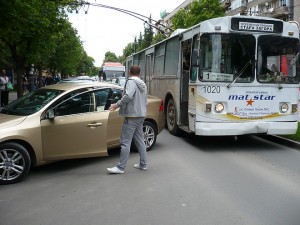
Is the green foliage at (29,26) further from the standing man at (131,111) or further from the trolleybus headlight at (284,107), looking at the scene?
the trolleybus headlight at (284,107)

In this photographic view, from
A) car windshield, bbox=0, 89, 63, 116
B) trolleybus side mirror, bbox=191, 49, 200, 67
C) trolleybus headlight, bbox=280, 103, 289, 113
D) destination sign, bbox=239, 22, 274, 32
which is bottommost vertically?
trolleybus headlight, bbox=280, 103, 289, 113

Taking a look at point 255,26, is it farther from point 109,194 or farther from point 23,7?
point 23,7

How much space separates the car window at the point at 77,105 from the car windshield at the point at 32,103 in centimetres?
25

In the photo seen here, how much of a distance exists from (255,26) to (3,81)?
473 inches

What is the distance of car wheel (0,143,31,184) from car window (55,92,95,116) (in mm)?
893

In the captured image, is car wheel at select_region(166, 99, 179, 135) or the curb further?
car wheel at select_region(166, 99, 179, 135)

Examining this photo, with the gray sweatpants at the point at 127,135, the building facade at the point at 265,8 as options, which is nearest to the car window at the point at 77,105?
the gray sweatpants at the point at 127,135

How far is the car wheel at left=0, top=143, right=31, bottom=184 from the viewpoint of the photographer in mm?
6027

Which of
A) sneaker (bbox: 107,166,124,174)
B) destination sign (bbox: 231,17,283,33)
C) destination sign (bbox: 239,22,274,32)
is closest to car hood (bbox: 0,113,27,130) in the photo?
sneaker (bbox: 107,166,124,174)

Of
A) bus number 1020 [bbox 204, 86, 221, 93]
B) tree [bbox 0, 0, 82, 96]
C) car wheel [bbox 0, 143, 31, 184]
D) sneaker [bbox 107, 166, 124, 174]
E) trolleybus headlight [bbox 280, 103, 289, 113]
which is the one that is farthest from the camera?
tree [bbox 0, 0, 82, 96]

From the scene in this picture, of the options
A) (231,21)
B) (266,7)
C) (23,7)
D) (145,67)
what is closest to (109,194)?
(231,21)

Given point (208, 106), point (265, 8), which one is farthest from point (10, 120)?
point (265, 8)

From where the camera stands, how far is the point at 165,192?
552 centimetres

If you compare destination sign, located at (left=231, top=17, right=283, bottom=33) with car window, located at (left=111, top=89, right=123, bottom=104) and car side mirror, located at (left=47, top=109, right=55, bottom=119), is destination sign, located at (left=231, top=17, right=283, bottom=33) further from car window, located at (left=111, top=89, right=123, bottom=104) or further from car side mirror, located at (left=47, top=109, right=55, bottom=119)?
car side mirror, located at (left=47, top=109, right=55, bottom=119)
